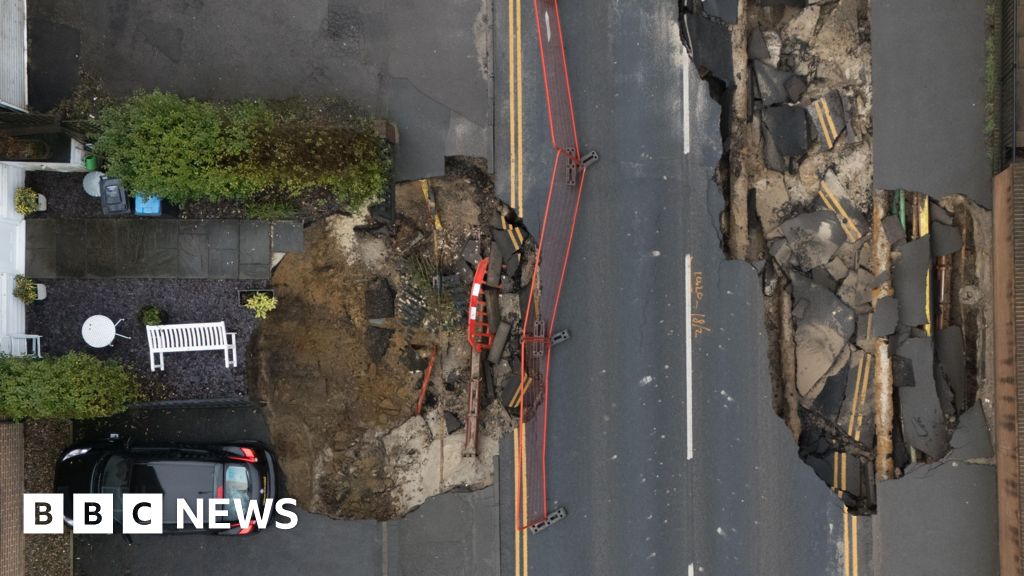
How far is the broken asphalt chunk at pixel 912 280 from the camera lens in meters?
11.5

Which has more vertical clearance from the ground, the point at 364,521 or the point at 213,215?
the point at 213,215

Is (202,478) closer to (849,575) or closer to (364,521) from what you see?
(364,521)

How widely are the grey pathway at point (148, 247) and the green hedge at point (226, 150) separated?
73 centimetres

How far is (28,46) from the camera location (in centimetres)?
1175

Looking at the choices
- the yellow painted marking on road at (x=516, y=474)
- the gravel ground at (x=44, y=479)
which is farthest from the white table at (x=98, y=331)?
the yellow painted marking on road at (x=516, y=474)

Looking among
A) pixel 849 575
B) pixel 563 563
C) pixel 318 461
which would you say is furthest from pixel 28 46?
pixel 849 575

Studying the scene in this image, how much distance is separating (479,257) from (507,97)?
9.38 feet

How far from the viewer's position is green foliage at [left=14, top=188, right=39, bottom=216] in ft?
37.4

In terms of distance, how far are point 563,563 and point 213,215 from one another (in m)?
8.67

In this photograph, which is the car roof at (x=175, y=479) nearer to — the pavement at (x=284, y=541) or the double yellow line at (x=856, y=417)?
the pavement at (x=284, y=541)

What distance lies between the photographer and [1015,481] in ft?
35.0

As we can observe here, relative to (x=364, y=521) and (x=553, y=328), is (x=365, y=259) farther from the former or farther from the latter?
(x=364, y=521)

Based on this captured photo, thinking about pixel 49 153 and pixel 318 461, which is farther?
pixel 318 461

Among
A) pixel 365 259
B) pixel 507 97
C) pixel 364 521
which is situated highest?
pixel 507 97
